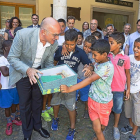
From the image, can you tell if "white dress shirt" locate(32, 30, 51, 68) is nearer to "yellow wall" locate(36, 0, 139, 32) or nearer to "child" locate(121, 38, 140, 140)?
"child" locate(121, 38, 140, 140)

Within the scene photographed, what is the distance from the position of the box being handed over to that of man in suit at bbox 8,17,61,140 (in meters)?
0.12

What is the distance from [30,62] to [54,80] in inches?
24.6

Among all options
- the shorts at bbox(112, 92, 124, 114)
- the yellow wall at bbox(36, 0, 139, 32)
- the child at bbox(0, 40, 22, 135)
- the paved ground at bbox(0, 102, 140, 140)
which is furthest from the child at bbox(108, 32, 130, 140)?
the yellow wall at bbox(36, 0, 139, 32)

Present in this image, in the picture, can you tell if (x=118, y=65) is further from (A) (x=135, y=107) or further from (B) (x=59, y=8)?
(B) (x=59, y=8)

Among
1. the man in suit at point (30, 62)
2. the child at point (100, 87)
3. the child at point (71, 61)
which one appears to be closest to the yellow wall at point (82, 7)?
the child at point (71, 61)

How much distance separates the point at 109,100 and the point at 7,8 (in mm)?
7314

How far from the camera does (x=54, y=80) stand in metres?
1.71

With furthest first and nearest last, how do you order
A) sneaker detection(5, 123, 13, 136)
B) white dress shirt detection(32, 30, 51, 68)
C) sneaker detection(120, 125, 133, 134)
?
sneaker detection(120, 125, 133, 134), sneaker detection(5, 123, 13, 136), white dress shirt detection(32, 30, 51, 68)

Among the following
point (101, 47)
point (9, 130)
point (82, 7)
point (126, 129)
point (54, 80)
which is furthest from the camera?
point (82, 7)

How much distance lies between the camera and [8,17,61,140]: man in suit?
198 cm

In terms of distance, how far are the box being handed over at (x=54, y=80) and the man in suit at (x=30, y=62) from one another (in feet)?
0.39

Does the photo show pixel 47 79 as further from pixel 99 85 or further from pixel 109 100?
pixel 109 100

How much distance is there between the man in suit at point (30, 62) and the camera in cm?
198

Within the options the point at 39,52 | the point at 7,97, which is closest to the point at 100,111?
the point at 39,52
